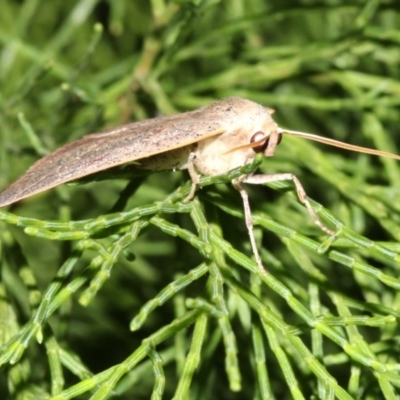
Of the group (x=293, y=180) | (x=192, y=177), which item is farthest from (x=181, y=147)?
(x=293, y=180)

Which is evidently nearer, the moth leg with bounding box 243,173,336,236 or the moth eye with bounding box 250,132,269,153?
the moth leg with bounding box 243,173,336,236

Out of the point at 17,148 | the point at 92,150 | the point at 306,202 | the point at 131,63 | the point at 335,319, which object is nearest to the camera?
the point at 335,319

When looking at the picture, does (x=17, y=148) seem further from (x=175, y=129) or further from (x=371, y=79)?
(x=371, y=79)

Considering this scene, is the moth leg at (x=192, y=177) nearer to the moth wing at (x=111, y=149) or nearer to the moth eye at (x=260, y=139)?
the moth wing at (x=111, y=149)

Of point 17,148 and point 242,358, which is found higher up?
point 17,148

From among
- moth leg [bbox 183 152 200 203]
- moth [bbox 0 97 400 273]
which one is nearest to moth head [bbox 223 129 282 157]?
moth [bbox 0 97 400 273]

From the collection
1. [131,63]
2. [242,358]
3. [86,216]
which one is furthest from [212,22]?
[242,358]

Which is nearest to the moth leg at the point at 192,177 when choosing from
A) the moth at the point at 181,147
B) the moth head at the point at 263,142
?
the moth at the point at 181,147

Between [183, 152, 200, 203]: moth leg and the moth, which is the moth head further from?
[183, 152, 200, 203]: moth leg
